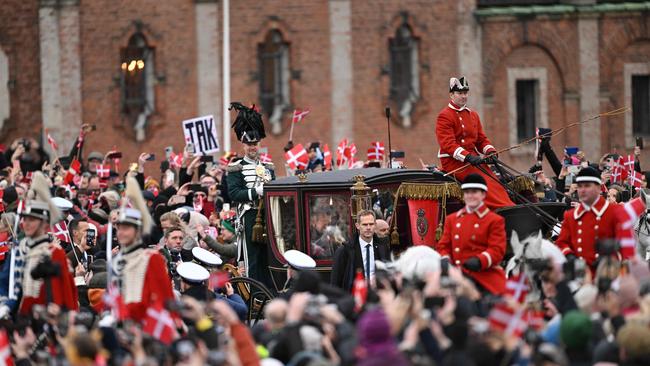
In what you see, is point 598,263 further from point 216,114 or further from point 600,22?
point 600,22

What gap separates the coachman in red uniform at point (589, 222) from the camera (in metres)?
15.2

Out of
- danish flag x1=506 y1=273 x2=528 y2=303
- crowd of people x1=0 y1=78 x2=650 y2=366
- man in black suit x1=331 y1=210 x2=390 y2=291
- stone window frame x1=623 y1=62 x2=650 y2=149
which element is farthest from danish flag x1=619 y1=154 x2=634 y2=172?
stone window frame x1=623 y1=62 x2=650 y2=149

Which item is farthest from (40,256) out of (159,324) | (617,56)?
(617,56)

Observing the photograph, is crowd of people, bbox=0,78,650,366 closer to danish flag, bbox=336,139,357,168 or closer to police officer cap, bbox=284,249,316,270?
police officer cap, bbox=284,249,316,270

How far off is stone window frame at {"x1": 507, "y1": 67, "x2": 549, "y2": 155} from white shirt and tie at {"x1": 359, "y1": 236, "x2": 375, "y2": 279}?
2778 cm

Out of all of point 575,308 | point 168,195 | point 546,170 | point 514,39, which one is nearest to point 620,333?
point 575,308

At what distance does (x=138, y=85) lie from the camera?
4309cm

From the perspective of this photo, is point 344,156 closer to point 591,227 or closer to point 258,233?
point 258,233

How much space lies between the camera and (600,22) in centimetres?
4569

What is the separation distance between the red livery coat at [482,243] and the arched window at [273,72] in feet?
91.9

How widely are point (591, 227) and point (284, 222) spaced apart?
16.7 feet

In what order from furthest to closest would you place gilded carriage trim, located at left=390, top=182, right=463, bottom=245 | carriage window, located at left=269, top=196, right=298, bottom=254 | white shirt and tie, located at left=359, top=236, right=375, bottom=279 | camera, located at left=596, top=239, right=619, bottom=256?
carriage window, located at left=269, top=196, right=298, bottom=254
gilded carriage trim, located at left=390, top=182, right=463, bottom=245
white shirt and tie, located at left=359, top=236, right=375, bottom=279
camera, located at left=596, top=239, right=619, bottom=256

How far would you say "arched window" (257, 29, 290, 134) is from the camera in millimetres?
43094

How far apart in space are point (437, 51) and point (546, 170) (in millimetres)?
4623
